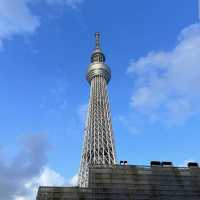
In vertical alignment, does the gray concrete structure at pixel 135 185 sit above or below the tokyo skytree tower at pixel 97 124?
below

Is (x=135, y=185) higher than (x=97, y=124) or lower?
lower

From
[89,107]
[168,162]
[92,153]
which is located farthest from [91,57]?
[168,162]

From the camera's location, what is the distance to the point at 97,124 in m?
122

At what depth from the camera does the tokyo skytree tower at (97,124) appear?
365 feet

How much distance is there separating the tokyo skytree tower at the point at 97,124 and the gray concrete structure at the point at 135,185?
32800 millimetres

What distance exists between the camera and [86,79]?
143 metres

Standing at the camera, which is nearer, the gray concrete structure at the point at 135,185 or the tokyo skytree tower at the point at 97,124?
the gray concrete structure at the point at 135,185

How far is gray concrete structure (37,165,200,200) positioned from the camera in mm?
64188

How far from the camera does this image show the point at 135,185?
6575cm

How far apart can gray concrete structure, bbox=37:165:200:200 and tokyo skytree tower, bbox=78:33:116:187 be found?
32.8 meters

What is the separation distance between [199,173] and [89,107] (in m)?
64.1

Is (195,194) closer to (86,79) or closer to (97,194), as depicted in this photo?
(97,194)

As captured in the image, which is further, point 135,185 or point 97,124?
point 97,124

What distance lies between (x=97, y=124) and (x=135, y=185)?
5718 centimetres
